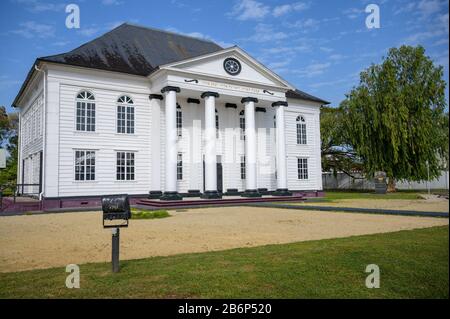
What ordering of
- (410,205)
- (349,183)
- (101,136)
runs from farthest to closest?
(349,183) < (101,136) < (410,205)

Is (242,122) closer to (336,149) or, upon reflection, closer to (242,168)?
(242,168)

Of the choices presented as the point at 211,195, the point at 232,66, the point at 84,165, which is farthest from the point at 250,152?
the point at 84,165

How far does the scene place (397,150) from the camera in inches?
1239

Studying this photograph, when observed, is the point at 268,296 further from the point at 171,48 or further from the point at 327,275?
the point at 171,48

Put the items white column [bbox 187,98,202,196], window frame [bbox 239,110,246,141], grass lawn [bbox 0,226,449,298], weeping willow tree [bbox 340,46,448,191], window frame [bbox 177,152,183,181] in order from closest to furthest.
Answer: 1. grass lawn [bbox 0,226,449,298]
2. window frame [bbox 177,152,183,181]
3. white column [bbox 187,98,202,196]
4. window frame [bbox 239,110,246,141]
5. weeping willow tree [bbox 340,46,448,191]

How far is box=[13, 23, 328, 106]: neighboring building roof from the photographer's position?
866 inches

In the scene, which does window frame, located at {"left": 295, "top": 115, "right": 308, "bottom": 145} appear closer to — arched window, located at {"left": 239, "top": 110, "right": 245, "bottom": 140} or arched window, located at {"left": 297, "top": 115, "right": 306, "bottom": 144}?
arched window, located at {"left": 297, "top": 115, "right": 306, "bottom": 144}

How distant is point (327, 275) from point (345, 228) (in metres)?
6.00

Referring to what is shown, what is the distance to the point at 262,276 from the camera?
523 centimetres

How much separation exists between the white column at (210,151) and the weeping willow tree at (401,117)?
16.2m

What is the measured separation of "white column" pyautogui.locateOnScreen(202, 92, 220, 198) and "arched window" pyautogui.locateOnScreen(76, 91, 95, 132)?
22.5 feet

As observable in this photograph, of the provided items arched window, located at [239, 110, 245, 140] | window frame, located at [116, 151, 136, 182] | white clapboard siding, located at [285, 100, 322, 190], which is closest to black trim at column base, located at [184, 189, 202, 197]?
window frame, located at [116, 151, 136, 182]

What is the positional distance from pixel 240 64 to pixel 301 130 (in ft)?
27.7

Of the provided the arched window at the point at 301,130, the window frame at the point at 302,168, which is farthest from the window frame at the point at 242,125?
the window frame at the point at 302,168
